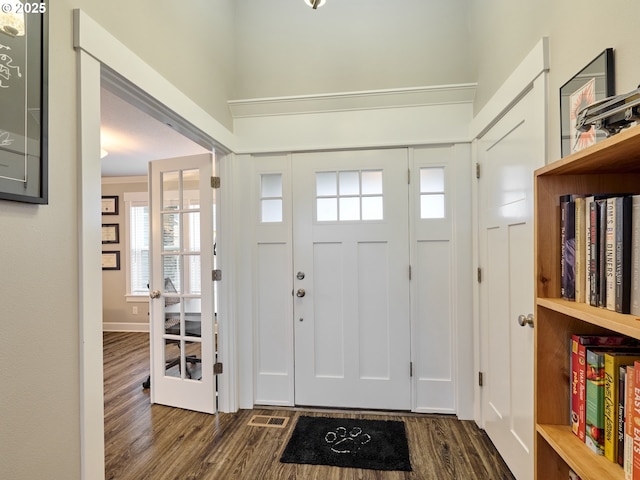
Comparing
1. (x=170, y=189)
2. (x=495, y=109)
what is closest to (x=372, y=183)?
(x=495, y=109)

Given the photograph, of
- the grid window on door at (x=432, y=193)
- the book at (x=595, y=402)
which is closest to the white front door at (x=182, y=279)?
the grid window on door at (x=432, y=193)

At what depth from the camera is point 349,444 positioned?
6.64ft

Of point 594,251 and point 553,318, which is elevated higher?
point 594,251

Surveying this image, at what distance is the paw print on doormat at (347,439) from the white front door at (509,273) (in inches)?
31.2

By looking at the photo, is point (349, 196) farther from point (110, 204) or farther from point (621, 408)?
point (110, 204)

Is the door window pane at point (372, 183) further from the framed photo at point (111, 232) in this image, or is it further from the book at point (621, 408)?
the framed photo at point (111, 232)

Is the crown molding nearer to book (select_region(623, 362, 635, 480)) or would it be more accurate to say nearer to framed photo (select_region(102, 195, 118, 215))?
book (select_region(623, 362, 635, 480))

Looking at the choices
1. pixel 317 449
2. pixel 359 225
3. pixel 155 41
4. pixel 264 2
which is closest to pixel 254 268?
pixel 359 225

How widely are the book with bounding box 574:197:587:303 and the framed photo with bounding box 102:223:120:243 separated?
561 centimetres

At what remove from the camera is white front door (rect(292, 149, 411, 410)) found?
2389 millimetres

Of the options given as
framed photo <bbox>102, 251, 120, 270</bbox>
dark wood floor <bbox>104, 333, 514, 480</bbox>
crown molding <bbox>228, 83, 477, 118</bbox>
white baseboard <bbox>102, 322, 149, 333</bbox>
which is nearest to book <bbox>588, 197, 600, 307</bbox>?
dark wood floor <bbox>104, 333, 514, 480</bbox>

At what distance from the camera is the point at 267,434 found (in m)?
2.16

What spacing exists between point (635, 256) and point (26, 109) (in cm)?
161

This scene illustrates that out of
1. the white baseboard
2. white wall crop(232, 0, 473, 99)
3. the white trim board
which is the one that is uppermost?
white wall crop(232, 0, 473, 99)
